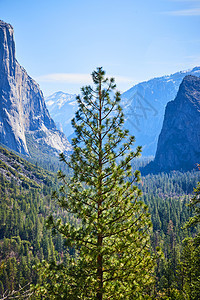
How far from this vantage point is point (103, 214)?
42.0 ft

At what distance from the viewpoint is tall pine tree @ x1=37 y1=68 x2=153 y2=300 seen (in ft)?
38.2

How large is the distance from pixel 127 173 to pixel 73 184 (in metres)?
3.21

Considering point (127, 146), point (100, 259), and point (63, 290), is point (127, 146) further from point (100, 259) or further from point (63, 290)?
point (63, 290)

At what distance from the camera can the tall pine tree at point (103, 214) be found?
11633mm

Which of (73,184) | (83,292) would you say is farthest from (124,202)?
(83,292)

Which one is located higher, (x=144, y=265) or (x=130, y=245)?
(x=130, y=245)

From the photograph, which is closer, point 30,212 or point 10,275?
point 10,275

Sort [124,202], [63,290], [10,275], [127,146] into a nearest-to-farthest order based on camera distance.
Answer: [63,290]
[124,202]
[127,146]
[10,275]

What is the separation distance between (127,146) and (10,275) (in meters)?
86.7

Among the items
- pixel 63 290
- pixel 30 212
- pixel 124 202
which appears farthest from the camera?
pixel 30 212

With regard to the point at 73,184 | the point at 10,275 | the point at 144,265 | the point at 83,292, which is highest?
the point at 73,184

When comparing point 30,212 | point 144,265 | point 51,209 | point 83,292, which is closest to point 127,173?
point 144,265

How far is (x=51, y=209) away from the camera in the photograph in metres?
173

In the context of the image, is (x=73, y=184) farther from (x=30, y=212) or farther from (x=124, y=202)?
(x=30, y=212)
